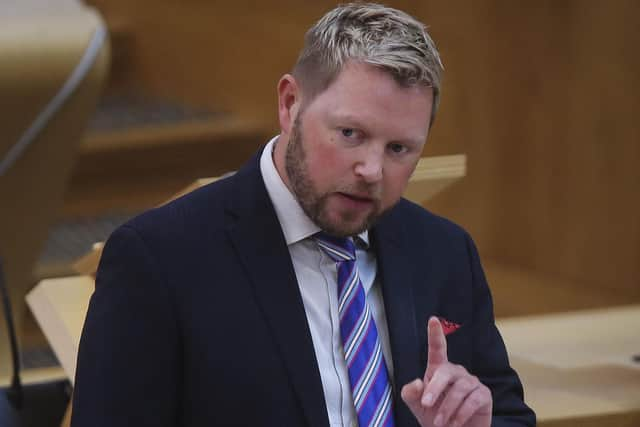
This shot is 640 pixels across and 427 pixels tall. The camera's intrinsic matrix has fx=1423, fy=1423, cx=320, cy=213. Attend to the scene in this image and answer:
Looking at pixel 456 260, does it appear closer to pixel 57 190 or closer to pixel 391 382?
pixel 391 382

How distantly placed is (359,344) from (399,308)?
0.06 meters

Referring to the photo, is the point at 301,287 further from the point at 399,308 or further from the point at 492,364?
the point at 492,364

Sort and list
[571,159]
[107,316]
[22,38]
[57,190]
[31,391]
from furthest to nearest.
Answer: [571,159]
[57,190]
[22,38]
[31,391]
[107,316]

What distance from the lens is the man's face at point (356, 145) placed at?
1.27 metres

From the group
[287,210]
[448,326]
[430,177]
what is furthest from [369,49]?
[430,177]

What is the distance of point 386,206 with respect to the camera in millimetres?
1306

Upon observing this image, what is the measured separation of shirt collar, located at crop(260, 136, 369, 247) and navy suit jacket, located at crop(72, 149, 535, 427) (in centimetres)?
1

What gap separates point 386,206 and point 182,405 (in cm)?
26

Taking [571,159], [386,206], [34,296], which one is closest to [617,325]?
[571,159]

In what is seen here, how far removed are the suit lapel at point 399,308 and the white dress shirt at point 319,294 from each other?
3 centimetres

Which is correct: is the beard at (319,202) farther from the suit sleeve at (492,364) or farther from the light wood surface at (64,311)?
the light wood surface at (64,311)

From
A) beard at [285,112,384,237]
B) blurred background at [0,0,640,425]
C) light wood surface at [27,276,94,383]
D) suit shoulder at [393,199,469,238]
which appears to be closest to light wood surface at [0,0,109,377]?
blurred background at [0,0,640,425]

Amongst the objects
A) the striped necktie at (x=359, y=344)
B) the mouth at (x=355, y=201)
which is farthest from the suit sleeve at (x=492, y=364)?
the mouth at (x=355, y=201)

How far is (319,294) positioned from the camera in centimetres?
139
